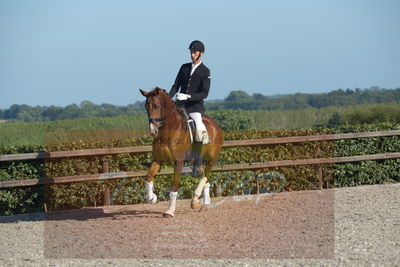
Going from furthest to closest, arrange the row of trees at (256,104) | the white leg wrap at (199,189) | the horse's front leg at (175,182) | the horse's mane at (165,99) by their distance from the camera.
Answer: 1. the row of trees at (256,104)
2. the white leg wrap at (199,189)
3. the horse's front leg at (175,182)
4. the horse's mane at (165,99)

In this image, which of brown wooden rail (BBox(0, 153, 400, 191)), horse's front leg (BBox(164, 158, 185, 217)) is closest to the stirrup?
horse's front leg (BBox(164, 158, 185, 217))

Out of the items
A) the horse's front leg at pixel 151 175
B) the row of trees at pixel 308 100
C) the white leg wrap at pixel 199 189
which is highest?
the horse's front leg at pixel 151 175

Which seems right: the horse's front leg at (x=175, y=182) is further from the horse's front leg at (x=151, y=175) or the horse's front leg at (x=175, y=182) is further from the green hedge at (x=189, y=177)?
the green hedge at (x=189, y=177)

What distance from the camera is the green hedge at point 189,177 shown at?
1249 cm

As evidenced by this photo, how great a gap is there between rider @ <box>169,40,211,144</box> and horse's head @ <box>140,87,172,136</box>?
57 centimetres

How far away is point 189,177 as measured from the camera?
1352 cm

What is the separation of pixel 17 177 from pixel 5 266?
4915mm

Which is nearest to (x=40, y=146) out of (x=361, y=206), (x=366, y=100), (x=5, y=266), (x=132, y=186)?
(x=132, y=186)

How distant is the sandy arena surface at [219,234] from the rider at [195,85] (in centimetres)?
165

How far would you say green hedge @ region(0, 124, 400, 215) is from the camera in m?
12.5

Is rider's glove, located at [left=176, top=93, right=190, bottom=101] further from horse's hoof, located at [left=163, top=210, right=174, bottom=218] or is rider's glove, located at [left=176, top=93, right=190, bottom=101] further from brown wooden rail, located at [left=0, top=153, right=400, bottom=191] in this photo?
brown wooden rail, located at [left=0, top=153, right=400, bottom=191]

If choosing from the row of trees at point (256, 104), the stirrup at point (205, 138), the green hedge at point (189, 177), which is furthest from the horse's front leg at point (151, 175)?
the row of trees at point (256, 104)

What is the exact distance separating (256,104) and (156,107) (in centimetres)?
6237

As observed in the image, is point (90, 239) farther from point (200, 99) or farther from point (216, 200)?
point (216, 200)
